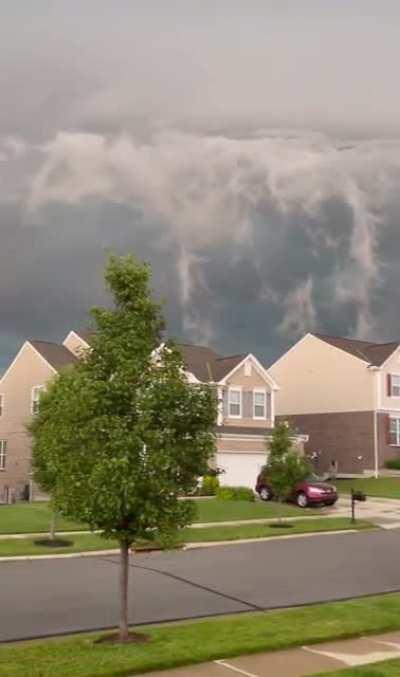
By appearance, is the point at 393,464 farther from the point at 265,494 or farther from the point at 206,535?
the point at 206,535

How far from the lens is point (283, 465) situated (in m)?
31.4

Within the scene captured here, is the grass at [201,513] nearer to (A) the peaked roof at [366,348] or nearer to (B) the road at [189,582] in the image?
→ (B) the road at [189,582]

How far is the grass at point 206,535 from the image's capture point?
22672mm

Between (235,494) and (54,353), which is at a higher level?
(54,353)

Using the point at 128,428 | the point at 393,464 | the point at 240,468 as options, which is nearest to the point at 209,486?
the point at 240,468

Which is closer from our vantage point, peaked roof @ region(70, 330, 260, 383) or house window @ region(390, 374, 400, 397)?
peaked roof @ region(70, 330, 260, 383)

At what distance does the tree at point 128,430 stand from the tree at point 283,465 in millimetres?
20211

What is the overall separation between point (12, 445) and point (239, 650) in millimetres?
41587

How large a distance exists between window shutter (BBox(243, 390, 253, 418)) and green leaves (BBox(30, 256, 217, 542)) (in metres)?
37.7

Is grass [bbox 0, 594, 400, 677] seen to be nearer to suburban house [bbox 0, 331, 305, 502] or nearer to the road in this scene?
the road

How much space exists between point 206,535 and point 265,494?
49.2 feet

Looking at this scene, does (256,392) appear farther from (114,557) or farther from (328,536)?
(114,557)

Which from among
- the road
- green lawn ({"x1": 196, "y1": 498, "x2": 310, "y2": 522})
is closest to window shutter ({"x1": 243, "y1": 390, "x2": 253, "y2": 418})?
green lawn ({"x1": 196, "y1": 498, "x2": 310, "y2": 522})

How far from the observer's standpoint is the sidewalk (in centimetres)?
973
